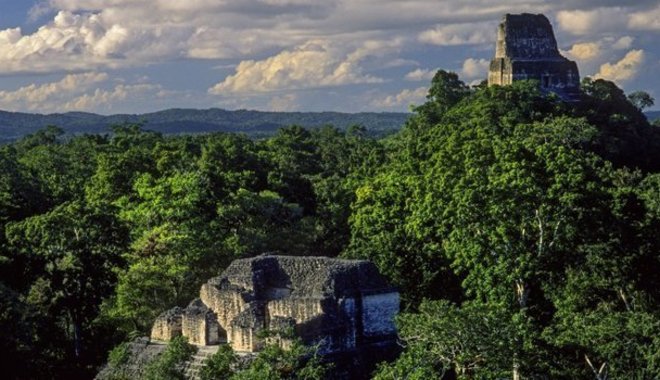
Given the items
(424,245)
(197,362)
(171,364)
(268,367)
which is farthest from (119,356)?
(424,245)

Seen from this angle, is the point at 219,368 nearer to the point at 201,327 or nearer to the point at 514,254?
the point at 201,327

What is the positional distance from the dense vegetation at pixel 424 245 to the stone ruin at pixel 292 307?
1.52 m

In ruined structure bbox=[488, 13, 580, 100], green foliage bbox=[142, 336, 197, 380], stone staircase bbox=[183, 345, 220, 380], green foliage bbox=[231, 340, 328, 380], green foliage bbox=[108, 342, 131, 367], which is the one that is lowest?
stone staircase bbox=[183, 345, 220, 380]

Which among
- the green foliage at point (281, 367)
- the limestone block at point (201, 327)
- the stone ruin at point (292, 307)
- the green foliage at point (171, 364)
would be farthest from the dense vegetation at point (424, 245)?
the limestone block at point (201, 327)

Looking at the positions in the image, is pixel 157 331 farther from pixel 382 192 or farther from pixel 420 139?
pixel 420 139

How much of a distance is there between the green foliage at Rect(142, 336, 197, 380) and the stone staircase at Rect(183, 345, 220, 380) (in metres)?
0.87

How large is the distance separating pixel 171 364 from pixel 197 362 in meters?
2.76

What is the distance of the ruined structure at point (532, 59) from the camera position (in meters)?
52.9

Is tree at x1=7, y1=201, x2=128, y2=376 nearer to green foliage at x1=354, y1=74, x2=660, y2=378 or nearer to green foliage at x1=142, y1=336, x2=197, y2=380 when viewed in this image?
green foliage at x1=142, y1=336, x2=197, y2=380

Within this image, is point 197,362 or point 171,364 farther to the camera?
point 197,362

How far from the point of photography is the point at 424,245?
28.8 meters

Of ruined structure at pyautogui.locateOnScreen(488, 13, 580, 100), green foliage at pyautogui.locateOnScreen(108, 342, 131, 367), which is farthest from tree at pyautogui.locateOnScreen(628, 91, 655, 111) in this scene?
green foliage at pyautogui.locateOnScreen(108, 342, 131, 367)

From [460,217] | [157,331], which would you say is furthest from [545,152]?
[157,331]

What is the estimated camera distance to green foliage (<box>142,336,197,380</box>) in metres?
20.6
